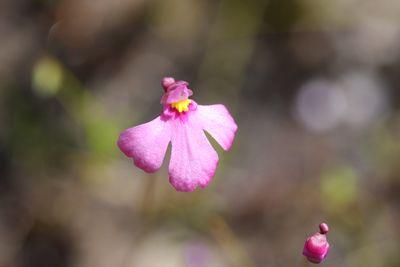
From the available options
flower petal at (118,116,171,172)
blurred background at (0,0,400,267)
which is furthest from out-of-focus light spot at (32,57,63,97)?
flower petal at (118,116,171,172)

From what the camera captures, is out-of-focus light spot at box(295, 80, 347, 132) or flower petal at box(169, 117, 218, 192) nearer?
flower petal at box(169, 117, 218, 192)

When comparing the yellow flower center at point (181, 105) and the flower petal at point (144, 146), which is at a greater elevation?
the yellow flower center at point (181, 105)

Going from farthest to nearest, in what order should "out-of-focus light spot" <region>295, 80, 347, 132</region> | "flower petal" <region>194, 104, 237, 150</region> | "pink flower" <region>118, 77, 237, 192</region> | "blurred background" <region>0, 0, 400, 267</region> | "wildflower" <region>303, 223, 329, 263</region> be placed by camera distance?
"out-of-focus light spot" <region>295, 80, 347, 132</region> → "blurred background" <region>0, 0, 400, 267</region> → "flower petal" <region>194, 104, 237, 150</region> → "pink flower" <region>118, 77, 237, 192</region> → "wildflower" <region>303, 223, 329, 263</region>

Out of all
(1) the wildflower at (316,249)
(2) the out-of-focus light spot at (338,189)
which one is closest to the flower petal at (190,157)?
(1) the wildflower at (316,249)

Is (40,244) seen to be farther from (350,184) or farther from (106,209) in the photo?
(350,184)

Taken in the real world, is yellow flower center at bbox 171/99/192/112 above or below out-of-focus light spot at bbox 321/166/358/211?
below

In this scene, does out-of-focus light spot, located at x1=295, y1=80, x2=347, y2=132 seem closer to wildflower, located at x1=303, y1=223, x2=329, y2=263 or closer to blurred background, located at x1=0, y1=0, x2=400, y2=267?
blurred background, located at x1=0, y1=0, x2=400, y2=267

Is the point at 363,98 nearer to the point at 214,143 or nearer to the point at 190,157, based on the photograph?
the point at 214,143

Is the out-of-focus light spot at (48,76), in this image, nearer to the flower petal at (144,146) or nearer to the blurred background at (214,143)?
the blurred background at (214,143)
